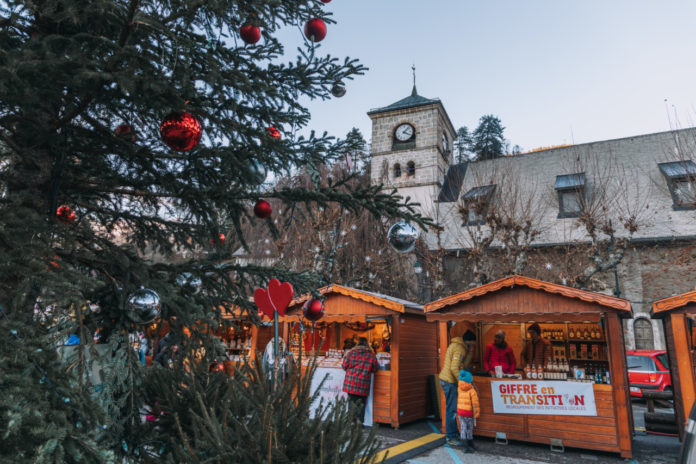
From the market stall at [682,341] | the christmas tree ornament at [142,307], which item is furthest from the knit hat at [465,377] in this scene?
the christmas tree ornament at [142,307]

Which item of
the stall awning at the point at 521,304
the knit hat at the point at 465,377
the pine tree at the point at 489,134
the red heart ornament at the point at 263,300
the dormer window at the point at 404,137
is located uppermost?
the pine tree at the point at 489,134

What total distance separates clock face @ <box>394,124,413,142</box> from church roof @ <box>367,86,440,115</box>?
1400 millimetres

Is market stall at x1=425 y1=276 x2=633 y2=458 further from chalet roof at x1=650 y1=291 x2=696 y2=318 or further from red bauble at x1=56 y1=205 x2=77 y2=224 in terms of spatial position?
red bauble at x1=56 y1=205 x2=77 y2=224

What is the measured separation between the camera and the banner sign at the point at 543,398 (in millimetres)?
7379

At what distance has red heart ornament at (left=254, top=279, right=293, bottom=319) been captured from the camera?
12.4ft

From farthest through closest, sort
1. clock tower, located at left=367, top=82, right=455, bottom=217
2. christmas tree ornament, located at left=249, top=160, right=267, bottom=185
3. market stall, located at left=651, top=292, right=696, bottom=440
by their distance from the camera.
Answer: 1. clock tower, located at left=367, top=82, right=455, bottom=217
2. market stall, located at left=651, top=292, right=696, bottom=440
3. christmas tree ornament, located at left=249, top=160, right=267, bottom=185

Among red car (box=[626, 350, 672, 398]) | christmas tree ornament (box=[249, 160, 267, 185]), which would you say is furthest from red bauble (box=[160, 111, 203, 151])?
red car (box=[626, 350, 672, 398])

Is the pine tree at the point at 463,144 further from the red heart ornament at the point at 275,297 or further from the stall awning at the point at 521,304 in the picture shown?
the red heart ornament at the point at 275,297

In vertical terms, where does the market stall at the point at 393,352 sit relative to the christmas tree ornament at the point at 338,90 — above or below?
below

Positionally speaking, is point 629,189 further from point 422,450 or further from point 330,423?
point 330,423

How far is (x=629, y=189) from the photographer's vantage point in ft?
71.9

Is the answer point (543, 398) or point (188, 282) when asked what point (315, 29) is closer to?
point (188, 282)

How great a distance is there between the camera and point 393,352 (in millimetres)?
9523

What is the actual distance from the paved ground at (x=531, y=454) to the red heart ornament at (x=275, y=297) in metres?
4.16
